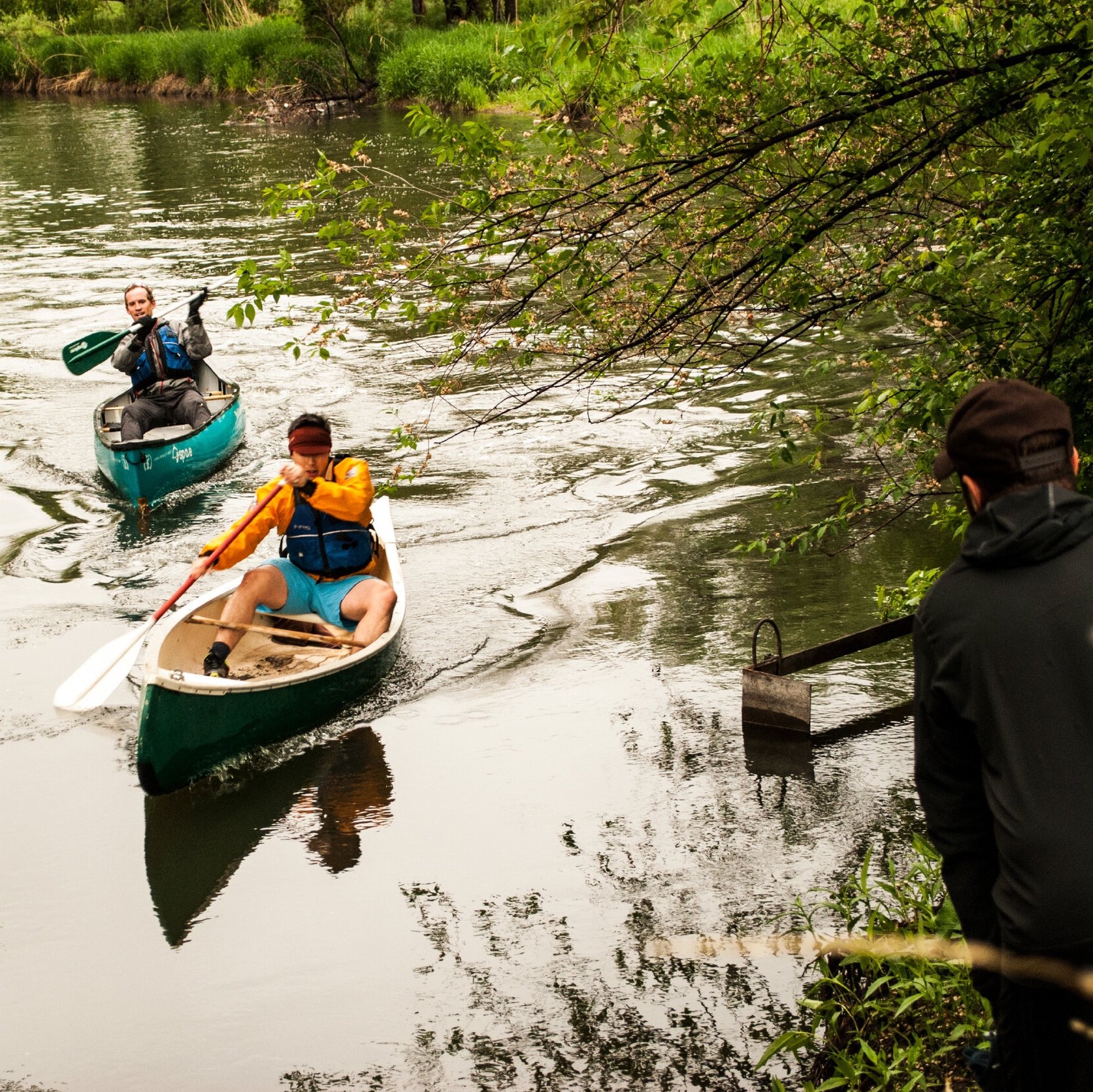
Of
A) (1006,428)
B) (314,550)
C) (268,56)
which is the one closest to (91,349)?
(314,550)

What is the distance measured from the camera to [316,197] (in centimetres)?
514

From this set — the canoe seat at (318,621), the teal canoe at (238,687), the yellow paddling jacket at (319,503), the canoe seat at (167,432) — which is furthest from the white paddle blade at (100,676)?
the canoe seat at (167,432)

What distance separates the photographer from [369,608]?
7305 millimetres

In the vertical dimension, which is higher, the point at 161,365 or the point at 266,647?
the point at 161,365

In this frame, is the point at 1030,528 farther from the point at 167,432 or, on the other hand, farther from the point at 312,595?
the point at 167,432

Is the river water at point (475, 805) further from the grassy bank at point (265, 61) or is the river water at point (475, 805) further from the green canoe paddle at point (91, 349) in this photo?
the grassy bank at point (265, 61)

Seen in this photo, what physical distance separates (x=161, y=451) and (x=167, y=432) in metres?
0.86

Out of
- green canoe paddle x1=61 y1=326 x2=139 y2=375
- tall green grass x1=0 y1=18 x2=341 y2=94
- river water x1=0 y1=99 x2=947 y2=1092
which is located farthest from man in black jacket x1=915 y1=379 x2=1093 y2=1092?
tall green grass x1=0 y1=18 x2=341 y2=94

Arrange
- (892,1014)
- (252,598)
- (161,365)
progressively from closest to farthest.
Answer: (892,1014)
(252,598)
(161,365)

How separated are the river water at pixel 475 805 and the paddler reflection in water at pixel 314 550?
55 cm

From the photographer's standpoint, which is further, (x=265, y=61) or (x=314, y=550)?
(x=265, y=61)

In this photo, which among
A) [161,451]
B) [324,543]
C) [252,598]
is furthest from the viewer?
[161,451]

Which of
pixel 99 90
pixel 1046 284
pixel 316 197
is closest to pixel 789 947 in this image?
pixel 1046 284

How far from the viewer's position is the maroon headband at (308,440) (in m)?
7.18
